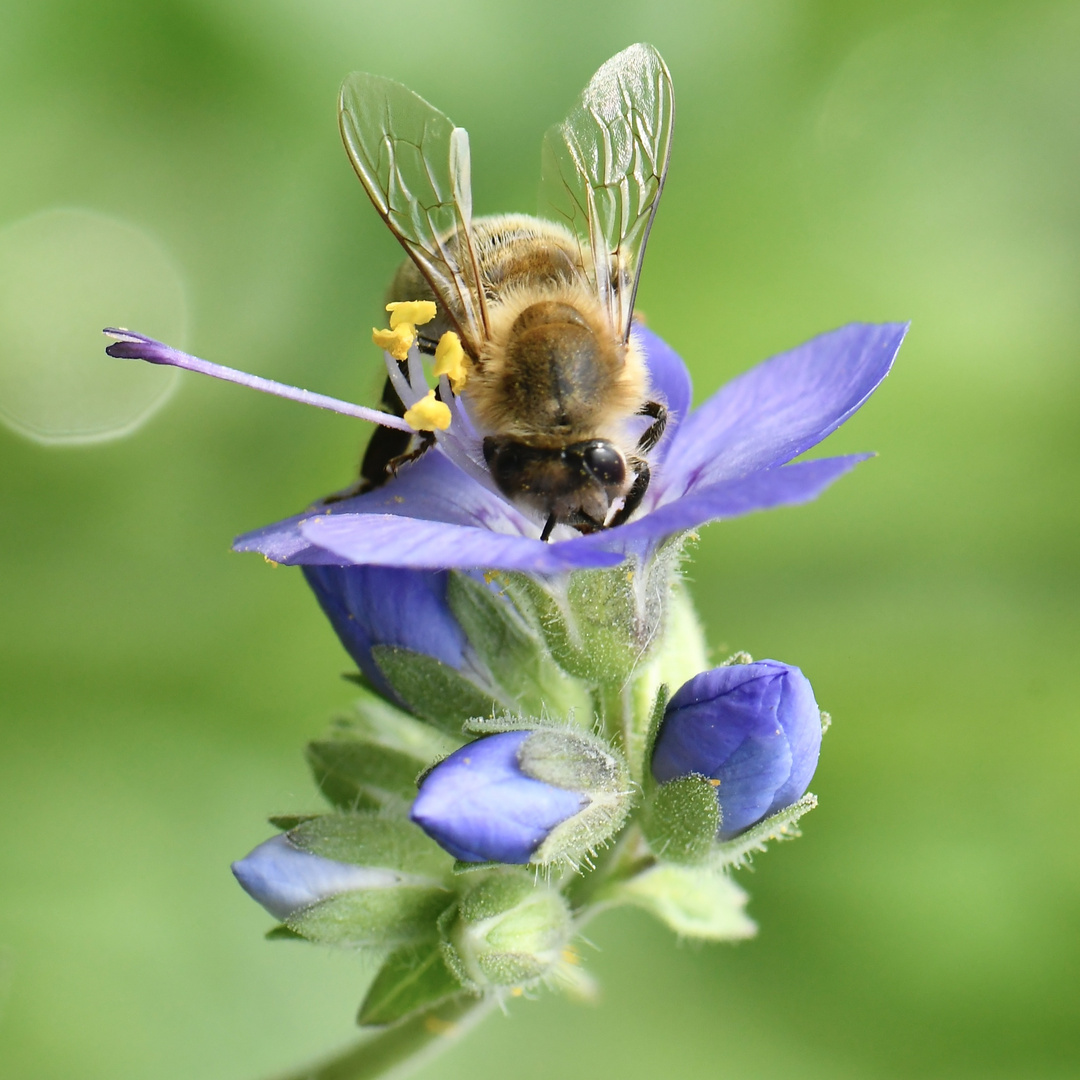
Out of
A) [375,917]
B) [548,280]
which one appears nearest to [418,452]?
[548,280]

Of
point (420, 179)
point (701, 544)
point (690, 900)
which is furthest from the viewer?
point (701, 544)

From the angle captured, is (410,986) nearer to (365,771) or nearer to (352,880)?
(352,880)

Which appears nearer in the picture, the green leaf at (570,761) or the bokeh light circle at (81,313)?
the green leaf at (570,761)

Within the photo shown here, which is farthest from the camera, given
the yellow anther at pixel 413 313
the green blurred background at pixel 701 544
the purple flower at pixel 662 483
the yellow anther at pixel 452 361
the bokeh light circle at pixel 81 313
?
the bokeh light circle at pixel 81 313

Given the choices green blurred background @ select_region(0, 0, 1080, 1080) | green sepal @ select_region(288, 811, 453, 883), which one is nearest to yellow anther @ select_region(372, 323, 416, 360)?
green sepal @ select_region(288, 811, 453, 883)

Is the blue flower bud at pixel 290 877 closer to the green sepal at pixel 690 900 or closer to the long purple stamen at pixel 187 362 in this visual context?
the green sepal at pixel 690 900

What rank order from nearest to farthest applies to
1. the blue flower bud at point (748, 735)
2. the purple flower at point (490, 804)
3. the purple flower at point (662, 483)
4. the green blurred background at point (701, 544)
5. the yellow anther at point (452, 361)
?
the purple flower at point (662, 483) → the purple flower at point (490, 804) → the blue flower bud at point (748, 735) → the yellow anther at point (452, 361) → the green blurred background at point (701, 544)

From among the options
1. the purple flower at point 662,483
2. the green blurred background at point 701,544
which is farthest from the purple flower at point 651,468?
the green blurred background at point 701,544

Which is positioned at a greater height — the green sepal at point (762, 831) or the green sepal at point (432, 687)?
the green sepal at point (432, 687)
